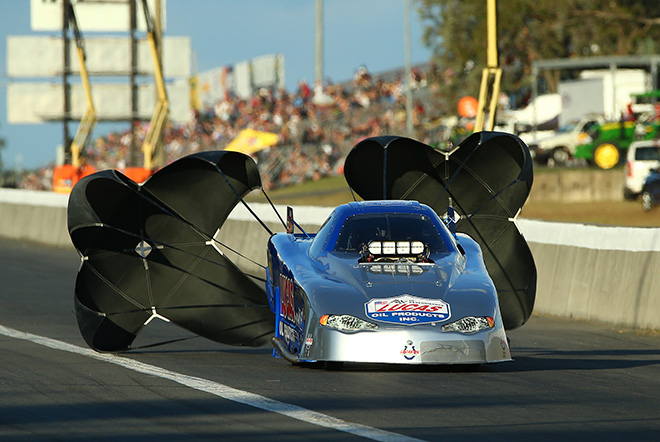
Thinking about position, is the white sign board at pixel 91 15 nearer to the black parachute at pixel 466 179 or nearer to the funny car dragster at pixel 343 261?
the black parachute at pixel 466 179

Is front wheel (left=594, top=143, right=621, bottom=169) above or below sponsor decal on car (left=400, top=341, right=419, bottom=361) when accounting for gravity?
above

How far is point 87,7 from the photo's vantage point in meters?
40.0

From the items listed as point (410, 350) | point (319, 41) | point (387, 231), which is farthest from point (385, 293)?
point (319, 41)

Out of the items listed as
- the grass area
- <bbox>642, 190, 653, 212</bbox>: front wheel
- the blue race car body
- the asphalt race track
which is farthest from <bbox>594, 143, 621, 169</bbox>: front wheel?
the blue race car body

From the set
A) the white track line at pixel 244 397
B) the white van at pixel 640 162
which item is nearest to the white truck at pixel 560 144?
the white van at pixel 640 162

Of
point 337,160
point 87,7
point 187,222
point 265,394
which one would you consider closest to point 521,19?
point 337,160

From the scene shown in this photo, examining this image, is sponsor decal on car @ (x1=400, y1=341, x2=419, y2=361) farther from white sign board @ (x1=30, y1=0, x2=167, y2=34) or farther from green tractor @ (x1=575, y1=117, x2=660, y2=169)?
green tractor @ (x1=575, y1=117, x2=660, y2=169)

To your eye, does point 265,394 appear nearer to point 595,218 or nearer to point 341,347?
point 341,347

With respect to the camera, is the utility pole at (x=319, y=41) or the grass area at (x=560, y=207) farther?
the utility pole at (x=319, y=41)

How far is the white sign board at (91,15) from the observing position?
3916 centimetres

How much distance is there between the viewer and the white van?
36406 millimetres

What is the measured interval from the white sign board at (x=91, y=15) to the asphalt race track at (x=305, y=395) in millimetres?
26738

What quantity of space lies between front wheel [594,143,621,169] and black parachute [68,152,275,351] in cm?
3243

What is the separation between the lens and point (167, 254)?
13109 mm
